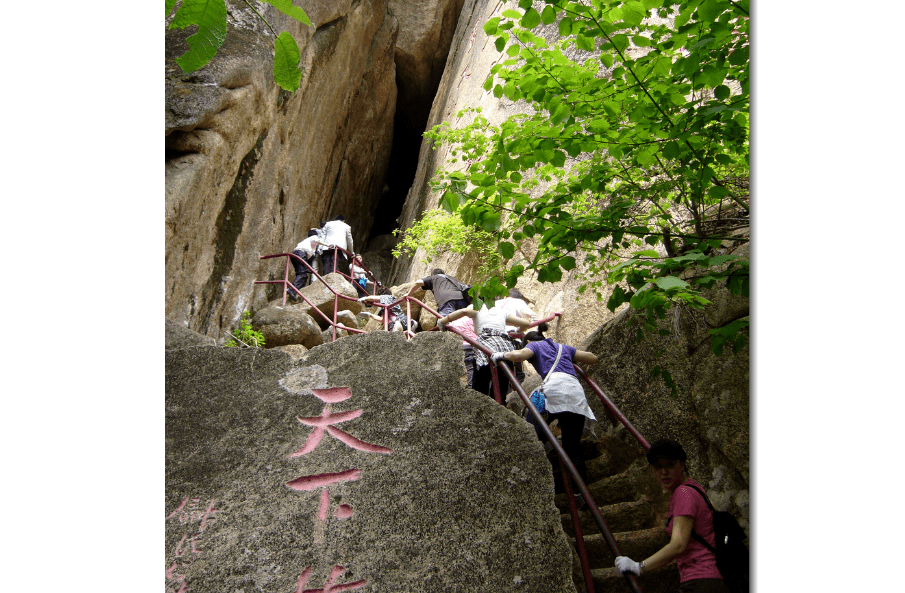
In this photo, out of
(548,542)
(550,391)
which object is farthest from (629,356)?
(548,542)

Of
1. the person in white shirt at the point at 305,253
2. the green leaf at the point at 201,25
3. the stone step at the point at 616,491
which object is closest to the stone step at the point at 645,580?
the stone step at the point at 616,491

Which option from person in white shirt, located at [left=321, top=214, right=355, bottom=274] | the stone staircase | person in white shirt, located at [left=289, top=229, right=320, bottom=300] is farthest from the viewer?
person in white shirt, located at [left=321, top=214, right=355, bottom=274]

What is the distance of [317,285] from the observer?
25.8 ft

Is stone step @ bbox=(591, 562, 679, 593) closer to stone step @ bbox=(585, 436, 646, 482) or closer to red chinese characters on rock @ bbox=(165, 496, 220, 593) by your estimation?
stone step @ bbox=(585, 436, 646, 482)

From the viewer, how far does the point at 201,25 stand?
1.17 m

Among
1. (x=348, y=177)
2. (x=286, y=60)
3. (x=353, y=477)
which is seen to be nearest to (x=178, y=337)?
(x=353, y=477)

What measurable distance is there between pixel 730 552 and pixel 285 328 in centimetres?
515

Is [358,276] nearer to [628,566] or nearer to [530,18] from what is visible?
[530,18]

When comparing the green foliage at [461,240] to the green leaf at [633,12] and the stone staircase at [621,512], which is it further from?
the green leaf at [633,12]

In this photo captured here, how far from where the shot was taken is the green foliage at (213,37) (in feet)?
3.81

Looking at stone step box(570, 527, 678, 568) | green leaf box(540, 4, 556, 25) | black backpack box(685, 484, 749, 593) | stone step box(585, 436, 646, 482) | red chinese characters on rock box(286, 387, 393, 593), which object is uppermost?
green leaf box(540, 4, 556, 25)

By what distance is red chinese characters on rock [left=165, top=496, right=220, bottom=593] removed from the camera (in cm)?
210

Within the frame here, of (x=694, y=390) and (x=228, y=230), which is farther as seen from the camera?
(x=228, y=230)

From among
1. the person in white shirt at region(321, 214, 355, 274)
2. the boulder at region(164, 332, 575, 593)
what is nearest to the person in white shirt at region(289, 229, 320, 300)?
the person in white shirt at region(321, 214, 355, 274)
